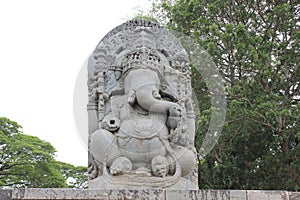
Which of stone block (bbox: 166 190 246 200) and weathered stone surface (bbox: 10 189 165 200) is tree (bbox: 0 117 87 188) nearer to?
weathered stone surface (bbox: 10 189 165 200)

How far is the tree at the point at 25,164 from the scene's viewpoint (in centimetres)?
1531

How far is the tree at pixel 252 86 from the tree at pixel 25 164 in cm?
546

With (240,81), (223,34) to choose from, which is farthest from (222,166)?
(223,34)

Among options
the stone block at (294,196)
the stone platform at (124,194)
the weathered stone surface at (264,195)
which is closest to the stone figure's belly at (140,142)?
the stone platform at (124,194)

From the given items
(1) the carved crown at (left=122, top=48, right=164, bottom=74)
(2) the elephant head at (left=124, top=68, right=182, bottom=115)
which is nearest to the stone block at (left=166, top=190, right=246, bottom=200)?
(2) the elephant head at (left=124, top=68, right=182, bottom=115)

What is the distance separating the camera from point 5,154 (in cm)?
1565

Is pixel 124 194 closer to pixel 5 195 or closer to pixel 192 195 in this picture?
pixel 192 195

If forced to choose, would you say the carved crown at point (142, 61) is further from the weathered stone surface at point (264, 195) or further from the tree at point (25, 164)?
the tree at point (25, 164)

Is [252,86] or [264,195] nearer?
[264,195]

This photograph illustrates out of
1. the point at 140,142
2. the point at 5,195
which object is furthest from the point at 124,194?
the point at 140,142

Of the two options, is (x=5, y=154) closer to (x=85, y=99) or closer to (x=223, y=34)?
(x=223, y=34)

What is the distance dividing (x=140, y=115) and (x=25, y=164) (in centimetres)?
1045

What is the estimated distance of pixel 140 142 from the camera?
5660 millimetres

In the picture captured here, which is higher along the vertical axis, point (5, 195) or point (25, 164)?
point (25, 164)
